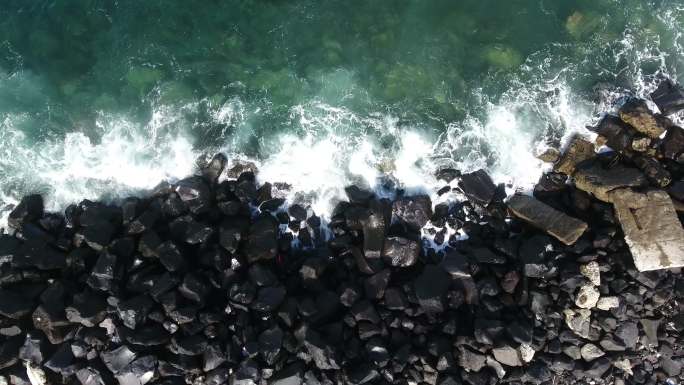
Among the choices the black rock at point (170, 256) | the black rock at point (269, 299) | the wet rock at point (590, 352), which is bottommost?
the wet rock at point (590, 352)

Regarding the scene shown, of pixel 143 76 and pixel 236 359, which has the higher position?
pixel 143 76

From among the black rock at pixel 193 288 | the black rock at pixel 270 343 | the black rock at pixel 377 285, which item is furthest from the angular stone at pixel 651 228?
the black rock at pixel 193 288

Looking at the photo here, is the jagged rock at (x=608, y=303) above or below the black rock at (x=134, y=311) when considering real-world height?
below

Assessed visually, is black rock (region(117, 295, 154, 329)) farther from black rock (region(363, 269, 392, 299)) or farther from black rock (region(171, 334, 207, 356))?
black rock (region(363, 269, 392, 299))

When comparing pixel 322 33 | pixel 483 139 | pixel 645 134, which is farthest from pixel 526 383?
pixel 322 33

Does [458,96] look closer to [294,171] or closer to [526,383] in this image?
[294,171]

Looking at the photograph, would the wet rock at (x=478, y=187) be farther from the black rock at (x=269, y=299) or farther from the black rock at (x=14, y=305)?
the black rock at (x=14, y=305)
